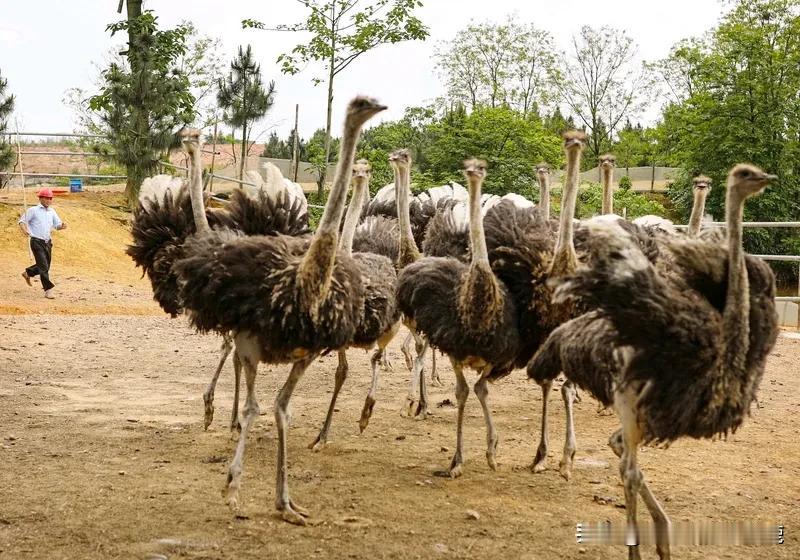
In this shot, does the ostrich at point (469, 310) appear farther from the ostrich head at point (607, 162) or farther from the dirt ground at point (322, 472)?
the ostrich head at point (607, 162)

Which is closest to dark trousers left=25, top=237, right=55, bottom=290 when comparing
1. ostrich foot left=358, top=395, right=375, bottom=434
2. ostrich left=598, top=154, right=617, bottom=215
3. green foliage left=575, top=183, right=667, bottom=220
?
ostrich left=598, top=154, right=617, bottom=215

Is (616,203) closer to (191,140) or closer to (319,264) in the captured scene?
(191,140)

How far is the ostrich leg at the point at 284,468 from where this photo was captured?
185 inches

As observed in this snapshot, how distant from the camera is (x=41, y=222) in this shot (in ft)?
45.3

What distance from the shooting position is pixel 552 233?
20.6ft

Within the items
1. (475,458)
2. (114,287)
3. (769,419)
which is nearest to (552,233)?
(475,458)

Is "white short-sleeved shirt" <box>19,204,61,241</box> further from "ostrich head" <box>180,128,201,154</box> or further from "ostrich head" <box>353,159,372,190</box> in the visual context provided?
"ostrich head" <box>353,159,372,190</box>

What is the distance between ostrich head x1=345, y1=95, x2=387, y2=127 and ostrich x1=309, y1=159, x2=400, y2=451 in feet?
3.09

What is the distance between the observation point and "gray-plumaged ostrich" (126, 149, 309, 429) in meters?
6.41

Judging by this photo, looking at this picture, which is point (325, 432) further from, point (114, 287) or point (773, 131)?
point (773, 131)

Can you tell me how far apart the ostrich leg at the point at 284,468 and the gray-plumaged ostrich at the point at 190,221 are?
1.46 meters

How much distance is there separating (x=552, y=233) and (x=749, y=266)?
2.29 metres

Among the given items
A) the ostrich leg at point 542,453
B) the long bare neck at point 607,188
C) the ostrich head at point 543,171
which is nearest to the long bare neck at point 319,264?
the ostrich leg at point 542,453

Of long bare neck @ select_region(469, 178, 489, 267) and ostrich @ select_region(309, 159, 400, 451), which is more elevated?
long bare neck @ select_region(469, 178, 489, 267)
